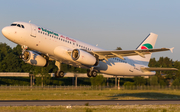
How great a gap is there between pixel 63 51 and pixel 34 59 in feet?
24.3

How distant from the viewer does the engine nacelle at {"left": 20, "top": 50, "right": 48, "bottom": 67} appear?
42.5 m

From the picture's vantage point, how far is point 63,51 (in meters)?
38.6

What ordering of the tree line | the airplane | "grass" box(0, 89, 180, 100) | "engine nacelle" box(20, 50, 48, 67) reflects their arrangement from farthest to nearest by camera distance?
the tree line → "grass" box(0, 89, 180, 100) → "engine nacelle" box(20, 50, 48, 67) → the airplane

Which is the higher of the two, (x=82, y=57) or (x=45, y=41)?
(x=45, y=41)

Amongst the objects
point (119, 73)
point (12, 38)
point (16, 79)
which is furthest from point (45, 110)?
point (16, 79)

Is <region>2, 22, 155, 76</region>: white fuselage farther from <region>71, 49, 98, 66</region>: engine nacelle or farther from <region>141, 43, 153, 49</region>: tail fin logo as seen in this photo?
<region>141, 43, 153, 49</region>: tail fin logo

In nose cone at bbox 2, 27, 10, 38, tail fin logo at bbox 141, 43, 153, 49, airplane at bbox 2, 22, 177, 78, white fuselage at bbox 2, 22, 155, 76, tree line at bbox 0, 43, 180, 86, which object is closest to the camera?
nose cone at bbox 2, 27, 10, 38

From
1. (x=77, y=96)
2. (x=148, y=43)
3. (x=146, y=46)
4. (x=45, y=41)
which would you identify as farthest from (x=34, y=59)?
(x=148, y=43)

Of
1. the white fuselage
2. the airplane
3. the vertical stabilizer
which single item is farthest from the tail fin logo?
the white fuselage

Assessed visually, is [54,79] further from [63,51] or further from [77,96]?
[63,51]

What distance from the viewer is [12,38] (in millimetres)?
36188

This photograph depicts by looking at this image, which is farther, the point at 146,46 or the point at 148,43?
the point at 148,43

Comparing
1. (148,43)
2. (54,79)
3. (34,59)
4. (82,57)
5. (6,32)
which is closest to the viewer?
(6,32)

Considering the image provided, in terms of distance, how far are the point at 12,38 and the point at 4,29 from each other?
1.71m
